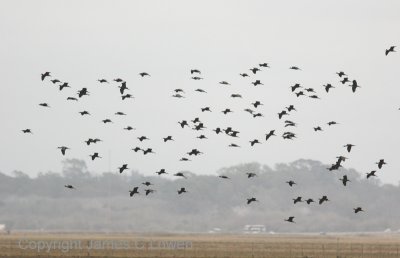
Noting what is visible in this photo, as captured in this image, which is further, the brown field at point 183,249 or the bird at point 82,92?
the brown field at point 183,249

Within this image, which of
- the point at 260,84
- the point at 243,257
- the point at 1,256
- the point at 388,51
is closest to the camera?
the point at 388,51

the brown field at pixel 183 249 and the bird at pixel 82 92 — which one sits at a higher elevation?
the bird at pixel 82 92

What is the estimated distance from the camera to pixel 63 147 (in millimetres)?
71312

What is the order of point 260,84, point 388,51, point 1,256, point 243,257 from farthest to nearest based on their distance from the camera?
1. point 243,257
2. point 1,256
3. point 260,84
4. point 388,51

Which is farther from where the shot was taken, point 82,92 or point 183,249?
point 183,249

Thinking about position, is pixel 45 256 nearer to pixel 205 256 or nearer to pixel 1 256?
pixel 1 256

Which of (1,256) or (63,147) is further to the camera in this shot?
(1,256)

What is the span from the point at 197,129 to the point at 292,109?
715 cm

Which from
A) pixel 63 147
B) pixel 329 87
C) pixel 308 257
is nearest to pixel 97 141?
pixel 63 147

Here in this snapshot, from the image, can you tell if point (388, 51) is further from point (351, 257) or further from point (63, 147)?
point (351, 257)

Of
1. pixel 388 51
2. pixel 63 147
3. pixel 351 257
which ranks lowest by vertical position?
pixel 351 257

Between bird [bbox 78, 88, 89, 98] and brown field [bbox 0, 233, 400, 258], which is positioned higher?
bird [bbox 78, 88, 89, 98]

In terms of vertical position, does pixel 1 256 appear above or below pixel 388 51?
below

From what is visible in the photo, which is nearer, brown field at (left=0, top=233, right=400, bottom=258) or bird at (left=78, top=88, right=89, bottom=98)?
bird at (left=78, top=88, right=89, bottom=98)
